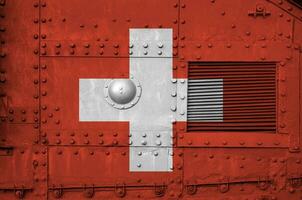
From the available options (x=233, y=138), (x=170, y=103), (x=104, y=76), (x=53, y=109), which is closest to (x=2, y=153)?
(x=53, y=109)

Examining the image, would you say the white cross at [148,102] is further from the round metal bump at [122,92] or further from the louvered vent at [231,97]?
the louvered vent at [231,97]

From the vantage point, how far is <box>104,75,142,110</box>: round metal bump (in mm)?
2861

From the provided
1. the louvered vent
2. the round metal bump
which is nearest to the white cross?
the round metal bump

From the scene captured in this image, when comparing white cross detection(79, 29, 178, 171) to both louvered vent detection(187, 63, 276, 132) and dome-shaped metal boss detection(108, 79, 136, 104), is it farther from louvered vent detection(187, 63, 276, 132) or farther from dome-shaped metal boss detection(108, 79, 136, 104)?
louvered vent detection(187, 63, 276, 132)

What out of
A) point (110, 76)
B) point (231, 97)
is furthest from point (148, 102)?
point (231, 97)

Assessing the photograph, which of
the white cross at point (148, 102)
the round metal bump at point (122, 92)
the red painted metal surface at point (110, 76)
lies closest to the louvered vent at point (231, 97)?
the red painted metal surface at point (110, 76)

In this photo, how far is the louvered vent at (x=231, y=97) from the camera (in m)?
2.94

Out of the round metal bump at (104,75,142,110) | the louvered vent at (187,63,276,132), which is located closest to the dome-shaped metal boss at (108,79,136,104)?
the round metal bump at (104,75,142,110)

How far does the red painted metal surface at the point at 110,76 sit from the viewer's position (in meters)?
2.90

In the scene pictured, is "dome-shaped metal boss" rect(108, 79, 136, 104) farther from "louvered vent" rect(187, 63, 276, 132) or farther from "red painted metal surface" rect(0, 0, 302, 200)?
"louvered vent" rect(187, 63, 276, 132)

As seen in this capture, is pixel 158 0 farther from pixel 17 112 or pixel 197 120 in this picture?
pixel 17 112

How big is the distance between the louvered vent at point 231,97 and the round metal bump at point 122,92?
0.44 meters

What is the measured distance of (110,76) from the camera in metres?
2.90

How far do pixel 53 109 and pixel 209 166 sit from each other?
52.8 inches
